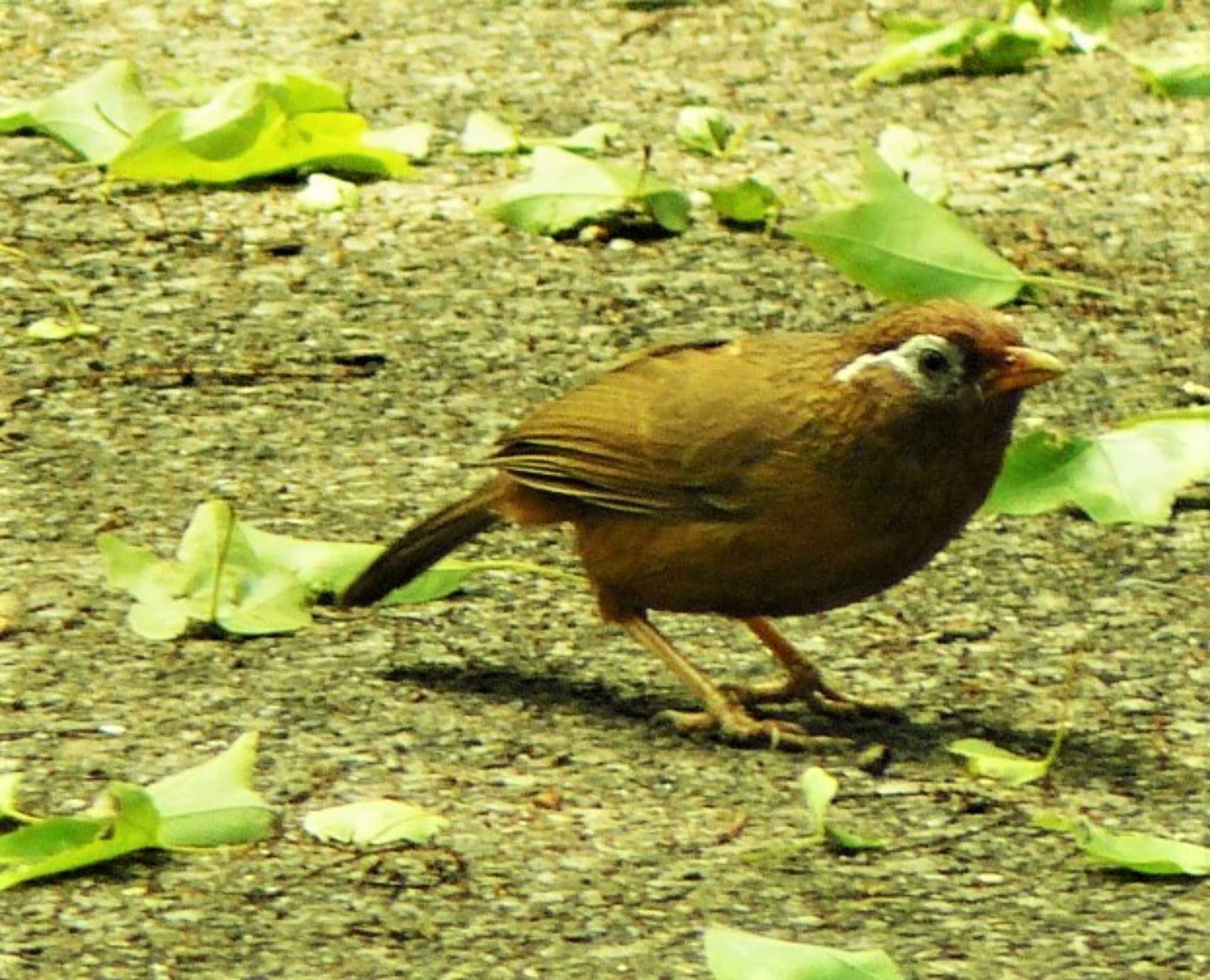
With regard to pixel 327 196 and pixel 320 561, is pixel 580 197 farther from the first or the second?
pixel 320 561

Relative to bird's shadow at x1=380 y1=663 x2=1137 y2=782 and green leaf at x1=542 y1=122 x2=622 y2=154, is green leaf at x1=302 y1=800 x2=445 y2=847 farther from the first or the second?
green leaf at x1=542 y1=122 x2=622 y2=154

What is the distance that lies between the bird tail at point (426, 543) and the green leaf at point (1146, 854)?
55.7 inches

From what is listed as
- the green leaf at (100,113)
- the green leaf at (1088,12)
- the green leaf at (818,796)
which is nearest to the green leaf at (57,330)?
the green leaf at (100,113)

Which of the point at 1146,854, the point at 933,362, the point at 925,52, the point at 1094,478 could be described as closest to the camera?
the point at 1146,854

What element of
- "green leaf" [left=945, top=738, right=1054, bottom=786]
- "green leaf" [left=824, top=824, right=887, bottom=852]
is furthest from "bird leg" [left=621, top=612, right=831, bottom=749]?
"green leaf" [left=824, top=824, right=887, bottom=852]

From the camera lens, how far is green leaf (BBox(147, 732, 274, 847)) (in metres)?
4.06

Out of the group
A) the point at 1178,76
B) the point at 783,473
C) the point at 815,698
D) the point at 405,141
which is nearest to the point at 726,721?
the point at 815,698

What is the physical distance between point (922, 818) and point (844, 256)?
184cm

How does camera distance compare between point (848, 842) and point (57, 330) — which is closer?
point (848, 842)

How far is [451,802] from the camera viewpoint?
4.25 metres

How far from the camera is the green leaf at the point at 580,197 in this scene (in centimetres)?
677

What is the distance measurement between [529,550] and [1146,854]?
178 cm

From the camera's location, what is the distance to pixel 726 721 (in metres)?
4.58

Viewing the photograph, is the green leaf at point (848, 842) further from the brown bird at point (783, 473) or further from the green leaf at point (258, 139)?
the green leaf at point (258, 139)
